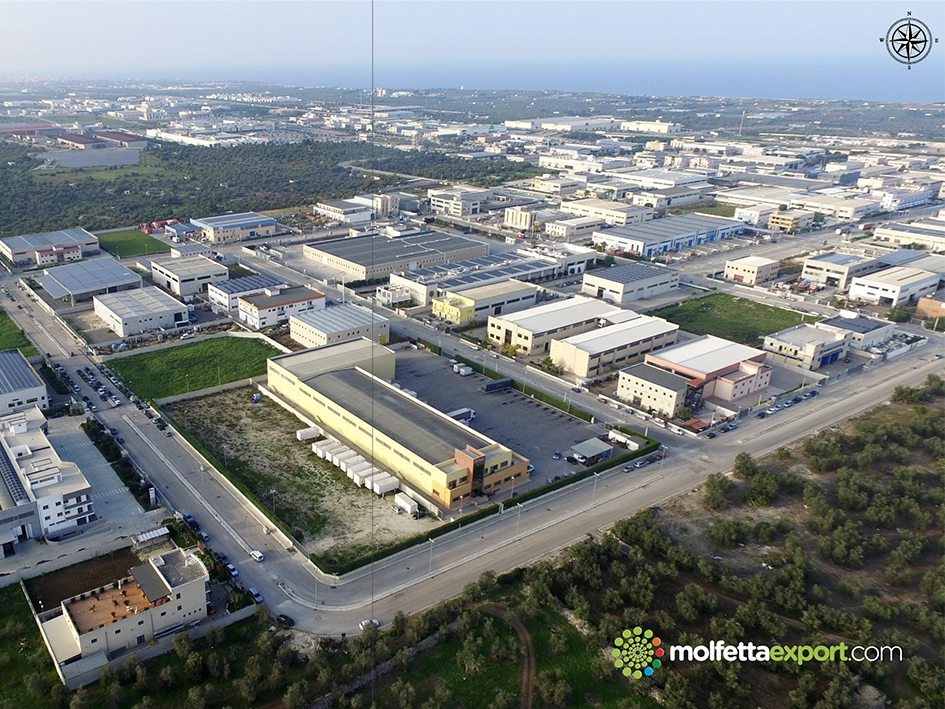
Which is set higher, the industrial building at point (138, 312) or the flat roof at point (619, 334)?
the flat roof at point (619, 334)

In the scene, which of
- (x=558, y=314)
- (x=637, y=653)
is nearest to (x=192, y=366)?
(x=558, y=314)

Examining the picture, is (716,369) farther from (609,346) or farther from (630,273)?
(630,273)

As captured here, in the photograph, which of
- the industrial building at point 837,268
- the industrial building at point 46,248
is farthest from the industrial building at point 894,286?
the industrial building at point 46,248

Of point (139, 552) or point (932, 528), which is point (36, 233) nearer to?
point (139, 552)

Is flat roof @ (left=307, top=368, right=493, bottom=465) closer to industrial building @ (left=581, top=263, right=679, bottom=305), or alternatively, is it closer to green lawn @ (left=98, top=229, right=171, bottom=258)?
industrial building @ (left=581, top=263, right=679, bottom=305)

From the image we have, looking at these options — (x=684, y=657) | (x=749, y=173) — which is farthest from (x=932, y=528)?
(x=749, y=173)

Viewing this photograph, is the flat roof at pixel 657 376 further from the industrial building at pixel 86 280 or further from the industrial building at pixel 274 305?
the industrial building at pixel 86 280
